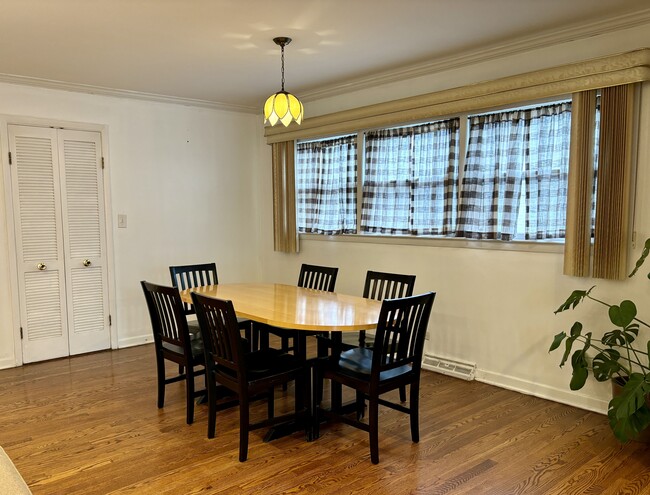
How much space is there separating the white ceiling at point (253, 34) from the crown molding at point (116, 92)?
0.08 ft

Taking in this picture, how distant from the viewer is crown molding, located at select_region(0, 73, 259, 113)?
429 cm

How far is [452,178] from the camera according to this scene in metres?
4.10

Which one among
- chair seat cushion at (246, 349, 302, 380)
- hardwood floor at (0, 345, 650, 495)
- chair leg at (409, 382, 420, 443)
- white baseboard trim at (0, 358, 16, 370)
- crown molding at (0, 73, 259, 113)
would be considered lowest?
hardwood floor at (0, 345, 650, 495)

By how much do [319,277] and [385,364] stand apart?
1.56 metres

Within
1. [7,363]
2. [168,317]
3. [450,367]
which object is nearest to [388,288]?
[450,367]

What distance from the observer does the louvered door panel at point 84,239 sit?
4617mm

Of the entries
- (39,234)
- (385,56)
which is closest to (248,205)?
(39,234)

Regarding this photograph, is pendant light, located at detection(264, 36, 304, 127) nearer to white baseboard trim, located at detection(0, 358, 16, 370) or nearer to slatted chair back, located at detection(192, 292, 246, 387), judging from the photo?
slatted chair back, located at detection(192, 292, 246, 387)

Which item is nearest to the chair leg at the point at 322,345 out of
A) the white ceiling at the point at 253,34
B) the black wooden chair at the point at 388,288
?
the black wooden chair at the point at 388,288

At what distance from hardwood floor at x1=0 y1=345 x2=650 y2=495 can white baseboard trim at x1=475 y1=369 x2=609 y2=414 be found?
7cm

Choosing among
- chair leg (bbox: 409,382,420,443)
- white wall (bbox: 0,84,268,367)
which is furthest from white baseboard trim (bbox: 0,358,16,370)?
chair leg (bbox: 409,382,420,443)

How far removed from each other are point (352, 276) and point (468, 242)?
1352 mm

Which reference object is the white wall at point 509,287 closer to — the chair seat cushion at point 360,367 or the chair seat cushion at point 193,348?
the chair seat cushion at point 360,367

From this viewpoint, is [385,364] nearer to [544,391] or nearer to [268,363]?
[268,363]
